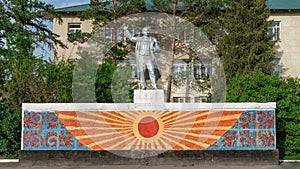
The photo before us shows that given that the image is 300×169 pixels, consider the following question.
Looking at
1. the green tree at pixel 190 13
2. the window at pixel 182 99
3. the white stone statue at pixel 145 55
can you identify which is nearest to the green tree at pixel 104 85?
the white stone statue at pixel 145 55

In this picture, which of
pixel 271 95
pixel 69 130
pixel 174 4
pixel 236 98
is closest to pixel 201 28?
pixel 174 4

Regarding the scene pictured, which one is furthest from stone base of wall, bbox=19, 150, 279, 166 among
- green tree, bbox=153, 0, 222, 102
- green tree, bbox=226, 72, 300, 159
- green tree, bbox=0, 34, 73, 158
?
green tree, bbox=153, 0, 222, 102

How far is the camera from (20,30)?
23969 millimetres

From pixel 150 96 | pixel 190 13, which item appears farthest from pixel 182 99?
pixel 150 96

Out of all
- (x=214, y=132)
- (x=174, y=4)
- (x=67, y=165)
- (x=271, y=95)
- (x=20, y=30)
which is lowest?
(x=67, y=165)

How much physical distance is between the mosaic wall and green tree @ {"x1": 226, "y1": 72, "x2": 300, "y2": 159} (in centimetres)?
278

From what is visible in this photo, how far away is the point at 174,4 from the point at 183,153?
14937 mm

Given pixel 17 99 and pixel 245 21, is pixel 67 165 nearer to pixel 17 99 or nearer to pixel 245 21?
pixel 17 99

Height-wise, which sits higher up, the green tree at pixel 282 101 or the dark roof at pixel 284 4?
the dark roof at pixel 284 4

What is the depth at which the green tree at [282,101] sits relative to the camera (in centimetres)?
1480

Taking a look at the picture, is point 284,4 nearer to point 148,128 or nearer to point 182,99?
point 182,99

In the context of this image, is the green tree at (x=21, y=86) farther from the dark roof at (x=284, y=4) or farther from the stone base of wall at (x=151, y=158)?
the dark roof at (x=284, y=4)

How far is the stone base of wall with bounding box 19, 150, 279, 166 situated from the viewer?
12.0m

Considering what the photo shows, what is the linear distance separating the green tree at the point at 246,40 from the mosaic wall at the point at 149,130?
42.0 feet
